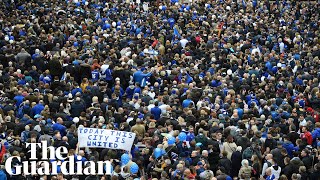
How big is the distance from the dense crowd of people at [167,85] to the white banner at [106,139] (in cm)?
21

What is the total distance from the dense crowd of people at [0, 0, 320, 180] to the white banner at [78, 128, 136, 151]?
0.70 ft

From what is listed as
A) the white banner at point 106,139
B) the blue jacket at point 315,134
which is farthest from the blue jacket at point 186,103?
the white banner at point 106,139

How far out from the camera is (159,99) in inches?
837

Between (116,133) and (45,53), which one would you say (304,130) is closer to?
(116,133)

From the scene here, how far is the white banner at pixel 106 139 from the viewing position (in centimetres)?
1739

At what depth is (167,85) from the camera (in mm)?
23250

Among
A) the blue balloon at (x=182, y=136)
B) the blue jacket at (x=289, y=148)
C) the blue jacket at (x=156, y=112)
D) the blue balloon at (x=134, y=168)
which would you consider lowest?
the blue balloon at (x=134, y=168)

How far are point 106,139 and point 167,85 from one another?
239 inches

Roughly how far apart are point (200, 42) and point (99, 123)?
1150 centimetres

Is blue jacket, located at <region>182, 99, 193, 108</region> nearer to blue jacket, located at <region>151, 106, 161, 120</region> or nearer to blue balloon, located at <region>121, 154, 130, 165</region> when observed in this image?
blue jacket, located at <region>151, 106, 161, 120</region>

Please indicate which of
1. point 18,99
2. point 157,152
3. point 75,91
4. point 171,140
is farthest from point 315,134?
point 18,99

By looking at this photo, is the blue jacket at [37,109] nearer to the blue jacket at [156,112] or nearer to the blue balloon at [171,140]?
the blue jacket at [156,112]

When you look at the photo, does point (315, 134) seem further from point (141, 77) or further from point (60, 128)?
point (141, 77)

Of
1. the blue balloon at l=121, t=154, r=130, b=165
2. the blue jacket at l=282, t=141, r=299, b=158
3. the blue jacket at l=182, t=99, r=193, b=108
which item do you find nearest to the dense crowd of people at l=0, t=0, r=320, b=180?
the blue jacket at l=282, t=141, r=299, b=158
